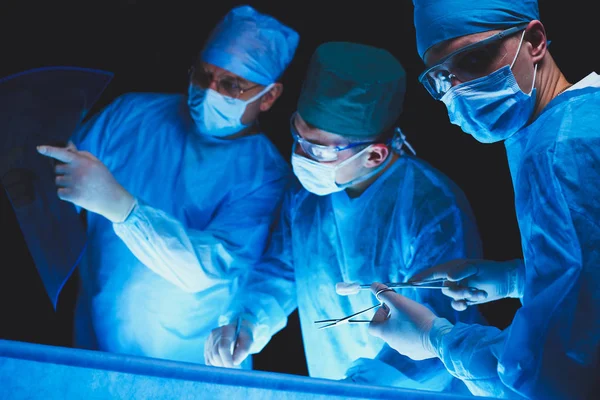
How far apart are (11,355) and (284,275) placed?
122 cm

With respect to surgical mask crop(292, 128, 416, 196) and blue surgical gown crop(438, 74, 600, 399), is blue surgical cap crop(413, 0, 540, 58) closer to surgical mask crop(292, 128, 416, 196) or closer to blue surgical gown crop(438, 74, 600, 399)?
blue surgical gown crop(438, 74, 600, 399)

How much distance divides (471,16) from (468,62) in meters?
0.11

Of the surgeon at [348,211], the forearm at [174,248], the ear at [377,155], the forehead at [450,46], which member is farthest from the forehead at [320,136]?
the forehead at [450,46]

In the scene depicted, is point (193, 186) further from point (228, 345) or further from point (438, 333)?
point (438, 333)

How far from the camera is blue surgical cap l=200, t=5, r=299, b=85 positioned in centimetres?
255

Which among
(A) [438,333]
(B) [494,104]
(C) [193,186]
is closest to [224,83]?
(C) [193,186]

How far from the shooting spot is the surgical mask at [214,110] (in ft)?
8.25

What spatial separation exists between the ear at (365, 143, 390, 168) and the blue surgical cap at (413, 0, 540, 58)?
26.6 inches

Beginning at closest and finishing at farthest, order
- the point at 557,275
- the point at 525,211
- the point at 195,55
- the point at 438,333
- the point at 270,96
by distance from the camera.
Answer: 1. the point at 557,275
2. the point at 525,211
3. the point at 438,333
4. the point at 270,96
5. the point at 195,55

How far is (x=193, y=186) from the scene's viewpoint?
2553 mm

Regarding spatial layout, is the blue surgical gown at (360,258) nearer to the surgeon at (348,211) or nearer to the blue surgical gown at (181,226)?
the surgeon at (348,211)

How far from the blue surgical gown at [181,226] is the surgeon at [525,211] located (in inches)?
33.4

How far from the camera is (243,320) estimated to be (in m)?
2.32

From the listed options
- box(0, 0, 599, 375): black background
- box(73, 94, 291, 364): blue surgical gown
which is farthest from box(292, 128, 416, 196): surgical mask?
box(0, 0, 599, 375): black background
